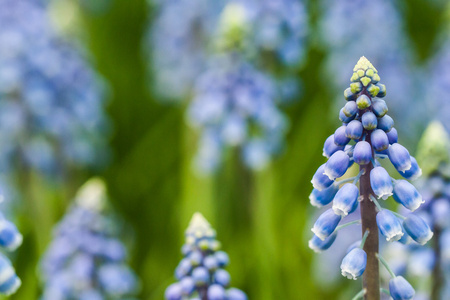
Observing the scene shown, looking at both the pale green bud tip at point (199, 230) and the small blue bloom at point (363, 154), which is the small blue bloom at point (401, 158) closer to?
the small blue bloom at point (363, 154)

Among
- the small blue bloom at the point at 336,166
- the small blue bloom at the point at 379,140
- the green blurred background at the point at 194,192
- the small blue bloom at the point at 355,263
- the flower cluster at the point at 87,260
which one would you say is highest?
the green blurred background at the point at 194,192

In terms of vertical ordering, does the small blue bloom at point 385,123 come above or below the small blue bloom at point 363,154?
above

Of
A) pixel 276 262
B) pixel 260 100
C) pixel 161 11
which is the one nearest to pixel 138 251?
pixel 276 262

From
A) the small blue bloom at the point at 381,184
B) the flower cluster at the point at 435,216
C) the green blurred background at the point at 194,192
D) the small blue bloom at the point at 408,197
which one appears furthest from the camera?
the green blurred background at the point at 194,192

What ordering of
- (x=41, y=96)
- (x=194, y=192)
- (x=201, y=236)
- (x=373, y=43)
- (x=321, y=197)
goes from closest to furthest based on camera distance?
(x=321, y=197) → (x=201, y=236) → (x=41, y=96) → (x=194, y=192) → (x=373, y=43)

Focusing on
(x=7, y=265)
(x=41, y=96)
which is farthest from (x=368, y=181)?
(x=41, y=96)

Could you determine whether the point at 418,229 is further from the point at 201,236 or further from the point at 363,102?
the point at 201,236

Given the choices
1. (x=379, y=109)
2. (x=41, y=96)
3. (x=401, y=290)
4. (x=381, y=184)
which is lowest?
(x=401, y=290)

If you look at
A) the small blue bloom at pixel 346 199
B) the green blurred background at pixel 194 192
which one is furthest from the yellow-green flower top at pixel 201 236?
the green blurred background at pixel 194 192
